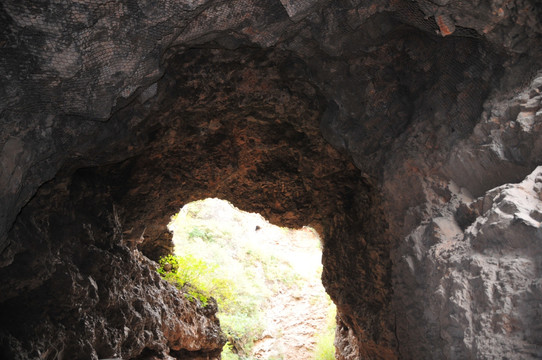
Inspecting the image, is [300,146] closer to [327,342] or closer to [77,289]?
[77,289]

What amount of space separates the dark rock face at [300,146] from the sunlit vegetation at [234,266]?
284cm

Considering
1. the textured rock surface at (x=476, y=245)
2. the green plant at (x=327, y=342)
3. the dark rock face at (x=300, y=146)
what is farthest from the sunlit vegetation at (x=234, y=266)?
the textured rock surface at (x=476, y=245)

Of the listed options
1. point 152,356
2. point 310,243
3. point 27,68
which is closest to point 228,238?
point 310,243

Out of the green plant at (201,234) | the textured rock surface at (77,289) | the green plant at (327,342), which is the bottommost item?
the textured rock surface at (77,289)

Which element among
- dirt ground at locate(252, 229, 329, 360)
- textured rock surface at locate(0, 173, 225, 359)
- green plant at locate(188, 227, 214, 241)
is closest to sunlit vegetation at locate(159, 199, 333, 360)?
green plant at locate(188, 227, 214, 241)

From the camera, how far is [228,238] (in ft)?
41.2

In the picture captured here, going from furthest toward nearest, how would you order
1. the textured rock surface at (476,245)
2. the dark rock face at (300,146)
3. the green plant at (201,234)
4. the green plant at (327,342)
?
the green plant at (201,234), the green plant at (327,342), the dark rock face at (300,146), the textured rock surface at (476,245)

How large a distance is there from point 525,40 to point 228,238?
1045cm

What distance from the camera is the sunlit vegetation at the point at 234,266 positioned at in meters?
9.05

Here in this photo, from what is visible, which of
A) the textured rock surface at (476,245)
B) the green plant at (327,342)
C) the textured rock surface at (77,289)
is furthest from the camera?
the green plant at (327,342)

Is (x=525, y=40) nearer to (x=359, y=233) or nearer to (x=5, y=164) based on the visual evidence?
(x=359, y=233)

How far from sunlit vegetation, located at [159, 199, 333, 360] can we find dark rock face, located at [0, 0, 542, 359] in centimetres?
284

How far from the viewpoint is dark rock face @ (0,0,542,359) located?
254 cm

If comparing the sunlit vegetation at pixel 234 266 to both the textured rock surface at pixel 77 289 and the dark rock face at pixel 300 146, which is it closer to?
the textured rock surface at pixel 77 289
